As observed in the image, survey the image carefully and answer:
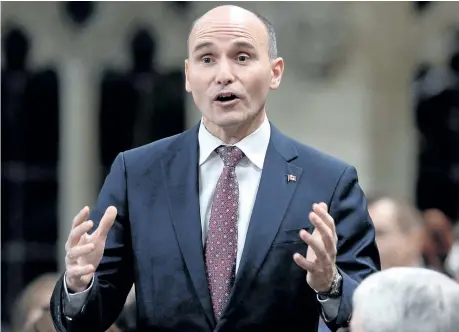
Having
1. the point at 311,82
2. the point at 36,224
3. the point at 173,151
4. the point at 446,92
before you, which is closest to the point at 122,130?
the point at 36,224

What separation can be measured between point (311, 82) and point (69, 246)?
6.65 meters

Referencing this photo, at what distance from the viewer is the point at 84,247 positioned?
362 centimetres

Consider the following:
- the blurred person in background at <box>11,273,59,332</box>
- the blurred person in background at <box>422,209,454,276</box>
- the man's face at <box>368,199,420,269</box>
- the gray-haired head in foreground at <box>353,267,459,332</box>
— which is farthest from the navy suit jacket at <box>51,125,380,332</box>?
the blurred person in background at <box>422,209,454,276</box>

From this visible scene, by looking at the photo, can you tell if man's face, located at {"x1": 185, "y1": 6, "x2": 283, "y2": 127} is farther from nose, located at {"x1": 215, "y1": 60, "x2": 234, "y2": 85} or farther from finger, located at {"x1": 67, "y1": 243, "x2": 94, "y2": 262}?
finger, located at {"x1": 67, "y1": 243, "x2": 94, "y2": 262}

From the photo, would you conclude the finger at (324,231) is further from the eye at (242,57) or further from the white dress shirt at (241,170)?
the eye at (242,57)

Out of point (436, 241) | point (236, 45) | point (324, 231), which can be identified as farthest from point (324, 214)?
point (436, 241)

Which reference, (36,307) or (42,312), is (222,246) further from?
(36,307)

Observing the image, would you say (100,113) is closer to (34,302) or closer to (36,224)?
(36,224)

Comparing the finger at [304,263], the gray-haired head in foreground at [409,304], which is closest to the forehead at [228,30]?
the finger at [304,263]

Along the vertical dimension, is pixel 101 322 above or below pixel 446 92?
below

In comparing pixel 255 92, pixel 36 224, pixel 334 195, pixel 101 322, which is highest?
pixel 36 224

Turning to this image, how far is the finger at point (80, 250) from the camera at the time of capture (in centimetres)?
362

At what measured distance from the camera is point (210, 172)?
3895mm

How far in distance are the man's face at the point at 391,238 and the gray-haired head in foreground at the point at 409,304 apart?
262cm
